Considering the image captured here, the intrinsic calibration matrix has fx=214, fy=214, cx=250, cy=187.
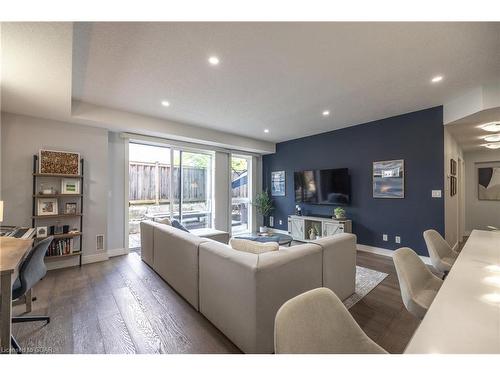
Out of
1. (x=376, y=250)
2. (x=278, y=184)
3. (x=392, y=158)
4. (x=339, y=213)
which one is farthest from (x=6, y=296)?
(x=278, y=184)

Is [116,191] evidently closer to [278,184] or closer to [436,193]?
[278,184]

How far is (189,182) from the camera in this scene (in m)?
5.26

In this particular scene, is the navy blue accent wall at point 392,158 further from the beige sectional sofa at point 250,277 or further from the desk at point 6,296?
the desk at point 6,296

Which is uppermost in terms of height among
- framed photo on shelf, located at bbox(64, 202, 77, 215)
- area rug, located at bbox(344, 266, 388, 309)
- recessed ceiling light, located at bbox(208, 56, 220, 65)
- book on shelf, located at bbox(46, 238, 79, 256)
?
recessed ceiling light, located at bbox(208, 56, 220, 65)

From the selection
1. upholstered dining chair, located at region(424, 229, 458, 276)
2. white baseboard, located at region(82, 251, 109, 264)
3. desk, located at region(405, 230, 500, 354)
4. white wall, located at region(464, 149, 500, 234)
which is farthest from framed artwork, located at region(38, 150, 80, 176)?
white wall, located at region(464, 149, 500, 234)

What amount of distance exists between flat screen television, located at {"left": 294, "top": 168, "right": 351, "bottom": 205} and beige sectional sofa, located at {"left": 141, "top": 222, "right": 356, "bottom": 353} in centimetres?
238

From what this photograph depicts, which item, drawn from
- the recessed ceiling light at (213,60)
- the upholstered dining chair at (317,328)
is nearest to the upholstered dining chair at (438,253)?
the upholstered dining chair at (317,328)

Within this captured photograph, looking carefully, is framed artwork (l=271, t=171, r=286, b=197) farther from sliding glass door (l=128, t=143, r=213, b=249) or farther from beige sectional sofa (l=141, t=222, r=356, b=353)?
Result: beige sectional sofa (l=141, t=222, r=356, b=353)

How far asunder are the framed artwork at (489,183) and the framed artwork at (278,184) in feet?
17.3

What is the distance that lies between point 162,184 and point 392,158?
4.79 metres

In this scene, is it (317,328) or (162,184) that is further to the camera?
(162,184)

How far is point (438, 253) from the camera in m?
2.12

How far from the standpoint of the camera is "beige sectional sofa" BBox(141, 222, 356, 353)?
59.3 inches
